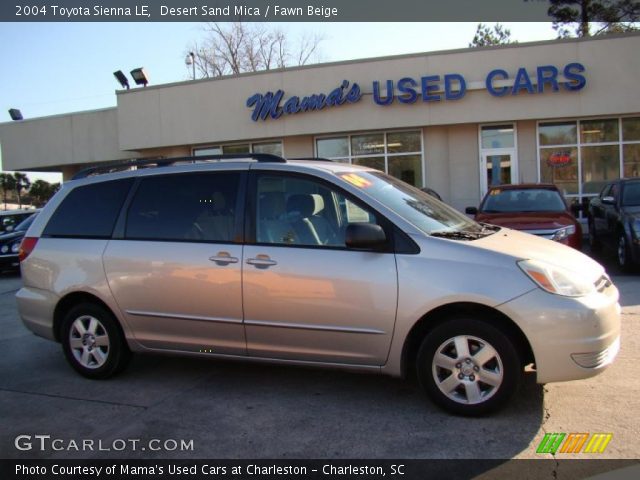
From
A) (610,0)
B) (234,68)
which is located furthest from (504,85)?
(234,68)

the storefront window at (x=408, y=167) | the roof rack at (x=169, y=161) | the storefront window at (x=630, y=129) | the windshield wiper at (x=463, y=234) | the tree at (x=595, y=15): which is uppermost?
the tree at (x=595, y=15)

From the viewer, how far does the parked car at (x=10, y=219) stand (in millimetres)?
13859

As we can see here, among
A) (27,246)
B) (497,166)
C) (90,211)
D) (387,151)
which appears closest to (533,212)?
(90,211)

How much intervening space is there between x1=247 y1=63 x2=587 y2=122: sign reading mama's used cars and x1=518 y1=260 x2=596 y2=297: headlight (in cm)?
1242

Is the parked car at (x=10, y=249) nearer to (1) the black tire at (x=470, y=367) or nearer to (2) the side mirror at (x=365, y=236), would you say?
(2) the side mirror at (x=365, y=236)

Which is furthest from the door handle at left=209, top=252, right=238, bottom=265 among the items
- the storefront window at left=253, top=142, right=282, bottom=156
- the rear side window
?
the storefront window at left=253, top=142, right=282, bottom=156

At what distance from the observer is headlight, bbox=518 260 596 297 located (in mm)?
3602

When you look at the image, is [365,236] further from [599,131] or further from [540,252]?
[599,131]

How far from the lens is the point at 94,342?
4891mm

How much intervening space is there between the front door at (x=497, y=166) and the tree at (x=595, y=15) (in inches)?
593

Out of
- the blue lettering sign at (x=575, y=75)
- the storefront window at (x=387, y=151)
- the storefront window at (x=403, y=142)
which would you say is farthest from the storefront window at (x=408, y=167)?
the blue lettering sign at (x=575, y=75)

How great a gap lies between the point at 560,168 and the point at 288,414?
46.2ft

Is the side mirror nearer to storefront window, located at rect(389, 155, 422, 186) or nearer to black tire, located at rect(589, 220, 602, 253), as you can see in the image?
black tire, located at rect(589, 220, 602, 253)

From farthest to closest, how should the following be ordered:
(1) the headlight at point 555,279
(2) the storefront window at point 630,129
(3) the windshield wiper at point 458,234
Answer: (2) the storefront window at point 630,129
(3) the windshield wiper at point 458,234
(1) the headlight at point 555,279
